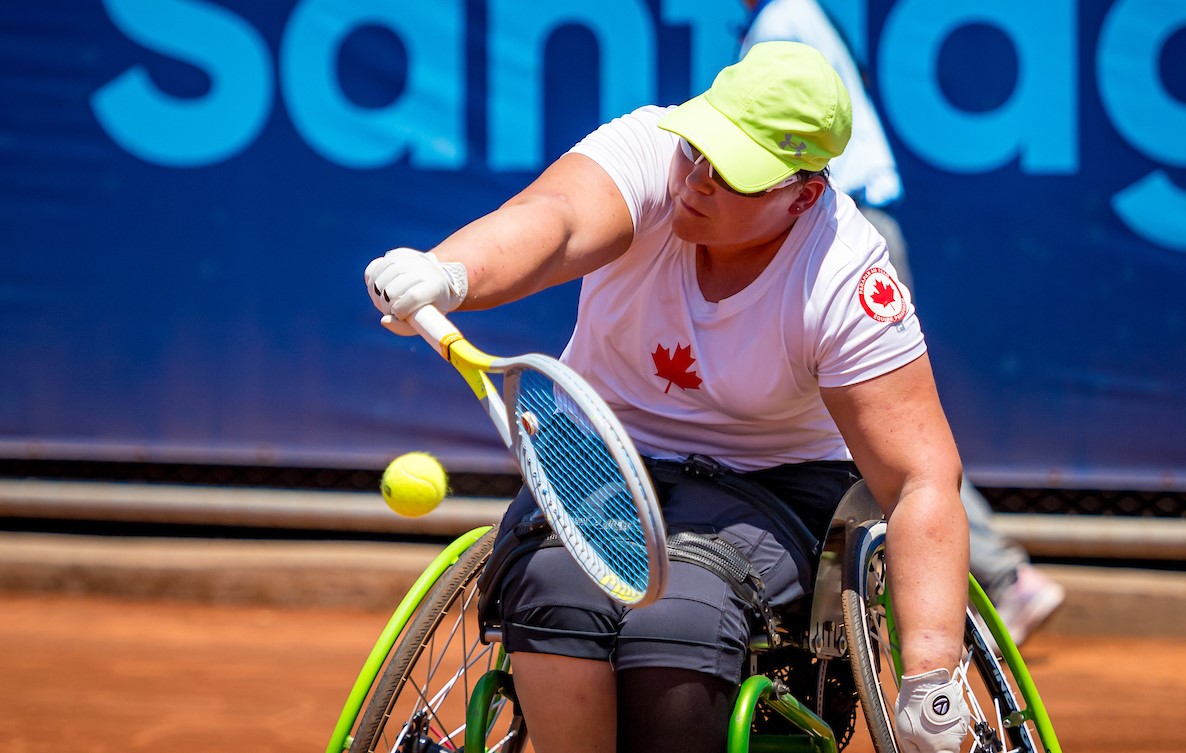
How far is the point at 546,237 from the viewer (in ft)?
6.34

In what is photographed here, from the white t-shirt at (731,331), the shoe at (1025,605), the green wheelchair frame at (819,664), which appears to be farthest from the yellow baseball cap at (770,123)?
the shoe at (1025,605)

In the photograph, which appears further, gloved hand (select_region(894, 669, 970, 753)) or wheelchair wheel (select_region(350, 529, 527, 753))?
wheelchair wheel (select_region(350, 529, 527, 753))

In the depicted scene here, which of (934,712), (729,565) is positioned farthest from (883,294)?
(934,712)

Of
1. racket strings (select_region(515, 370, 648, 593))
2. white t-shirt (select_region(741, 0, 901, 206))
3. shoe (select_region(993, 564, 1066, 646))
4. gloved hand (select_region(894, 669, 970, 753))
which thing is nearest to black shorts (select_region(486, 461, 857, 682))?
racket strings (select_region(515, 370, 648, 593))

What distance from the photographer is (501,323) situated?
13.7 ft

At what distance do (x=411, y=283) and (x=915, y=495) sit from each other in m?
0.75

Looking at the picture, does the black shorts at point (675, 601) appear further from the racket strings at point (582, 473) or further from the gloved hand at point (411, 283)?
the gloved hand at point (411, 283)

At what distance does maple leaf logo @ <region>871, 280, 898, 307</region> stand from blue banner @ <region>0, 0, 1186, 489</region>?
2.03 metres

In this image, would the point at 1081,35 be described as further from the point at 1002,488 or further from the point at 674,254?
the point at 674,254

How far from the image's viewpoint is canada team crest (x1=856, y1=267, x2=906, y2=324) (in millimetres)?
1978

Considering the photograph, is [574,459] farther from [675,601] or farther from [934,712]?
[934,712]

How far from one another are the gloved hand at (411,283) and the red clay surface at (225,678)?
1.71 meters

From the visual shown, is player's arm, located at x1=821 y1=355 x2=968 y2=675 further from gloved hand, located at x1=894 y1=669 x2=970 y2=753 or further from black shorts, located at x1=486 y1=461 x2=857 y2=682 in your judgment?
black shorts, located at x1=486 y1=461 x2=857 y2=682

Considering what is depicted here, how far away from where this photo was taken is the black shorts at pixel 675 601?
6.08ft
